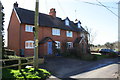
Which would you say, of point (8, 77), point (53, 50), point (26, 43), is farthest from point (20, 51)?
point (8, 77)

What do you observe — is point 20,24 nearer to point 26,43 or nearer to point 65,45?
point 26,43

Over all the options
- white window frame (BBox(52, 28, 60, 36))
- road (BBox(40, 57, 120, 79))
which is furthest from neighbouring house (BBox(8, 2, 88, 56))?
road (BBox(40, 57, 120, 79))

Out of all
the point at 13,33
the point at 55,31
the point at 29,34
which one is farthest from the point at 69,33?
the point at 13,33

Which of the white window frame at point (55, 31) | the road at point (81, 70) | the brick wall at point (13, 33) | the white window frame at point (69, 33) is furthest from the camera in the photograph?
the white window frame at point (69, 33)

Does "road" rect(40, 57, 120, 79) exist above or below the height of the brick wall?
below

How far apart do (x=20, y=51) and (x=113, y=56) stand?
18.0 metres

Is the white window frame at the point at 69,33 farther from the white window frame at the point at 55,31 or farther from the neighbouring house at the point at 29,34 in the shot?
the white window frame at the point at 55,31

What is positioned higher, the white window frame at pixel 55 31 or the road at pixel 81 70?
the white window frame at pixel 55 31

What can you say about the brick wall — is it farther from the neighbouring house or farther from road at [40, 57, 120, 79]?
road at [40, 57, 120, 79]

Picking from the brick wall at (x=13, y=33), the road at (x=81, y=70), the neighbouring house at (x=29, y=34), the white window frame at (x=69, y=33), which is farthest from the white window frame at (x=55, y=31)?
the road at (x=81, y=70)

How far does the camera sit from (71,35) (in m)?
25.9

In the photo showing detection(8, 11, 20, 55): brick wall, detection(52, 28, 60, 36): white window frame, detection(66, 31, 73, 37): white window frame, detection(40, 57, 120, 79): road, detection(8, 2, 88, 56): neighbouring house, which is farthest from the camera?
detection(66, 31, 73, 37): white window frame

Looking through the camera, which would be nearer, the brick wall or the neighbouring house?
the neighbouring house

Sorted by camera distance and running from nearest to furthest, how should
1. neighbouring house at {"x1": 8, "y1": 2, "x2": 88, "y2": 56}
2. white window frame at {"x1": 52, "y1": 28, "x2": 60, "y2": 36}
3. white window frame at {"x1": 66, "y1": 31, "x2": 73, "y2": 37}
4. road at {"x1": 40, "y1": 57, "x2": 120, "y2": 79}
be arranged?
1. road at {"x1": 40, "y1": 57, "x2": 120, "y2": 79}
2. neighbouring house at {"x1": 8, "y1": 2, "x2": 88, "y2": 56}
3. white window frame at {"x1": 52, "y1": 28, "x2": 60, "y2": 36}
4. white window frame at {"x1": 66, "y1": 31, "x2": 73, "y2": 37}
